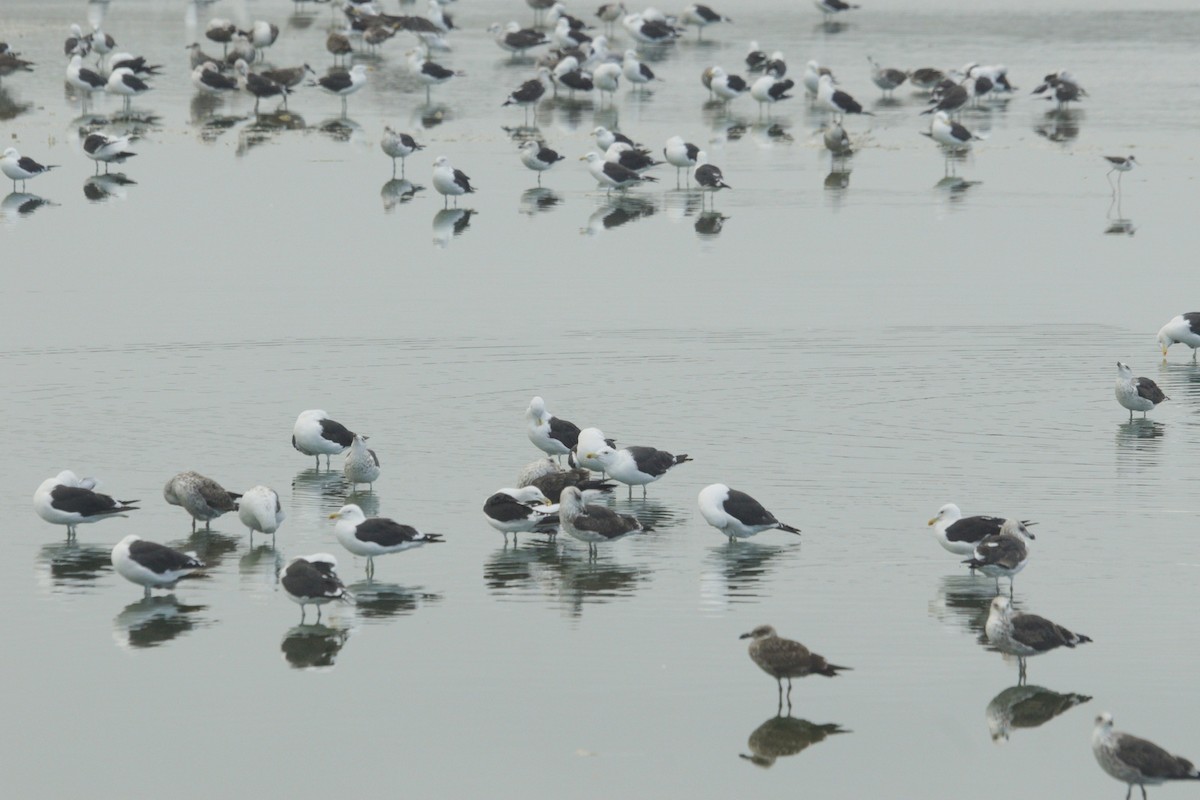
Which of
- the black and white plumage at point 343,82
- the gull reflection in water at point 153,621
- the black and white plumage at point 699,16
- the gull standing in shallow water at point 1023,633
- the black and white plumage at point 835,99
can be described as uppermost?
the black and white plumage at point 699,16

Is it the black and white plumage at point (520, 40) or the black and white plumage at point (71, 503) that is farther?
the black and white plumage at point (520, 40)

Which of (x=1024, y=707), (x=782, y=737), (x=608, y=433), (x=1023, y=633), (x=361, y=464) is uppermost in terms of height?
(x=608, y=433)

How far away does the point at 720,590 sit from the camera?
18.4 m

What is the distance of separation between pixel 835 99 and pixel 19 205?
2263cm

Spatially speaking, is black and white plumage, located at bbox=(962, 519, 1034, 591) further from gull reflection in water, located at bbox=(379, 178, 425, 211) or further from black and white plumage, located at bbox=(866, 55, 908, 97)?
black and white plumage, located at bbox=(866, 55, 908, 97)

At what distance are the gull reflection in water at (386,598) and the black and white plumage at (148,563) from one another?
1.68m

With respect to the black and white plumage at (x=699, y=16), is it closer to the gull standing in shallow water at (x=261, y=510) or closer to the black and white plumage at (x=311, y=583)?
the gull standing in shallow water at (x=261, y=510)

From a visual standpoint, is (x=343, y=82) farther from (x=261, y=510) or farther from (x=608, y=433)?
(x=261, y=510)

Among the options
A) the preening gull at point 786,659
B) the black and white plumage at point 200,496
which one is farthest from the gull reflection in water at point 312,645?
the preening gull at point 786,659

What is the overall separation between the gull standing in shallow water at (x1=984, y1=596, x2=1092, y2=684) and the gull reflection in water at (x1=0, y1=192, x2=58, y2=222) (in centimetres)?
2985

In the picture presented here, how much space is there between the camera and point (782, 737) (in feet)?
48.4

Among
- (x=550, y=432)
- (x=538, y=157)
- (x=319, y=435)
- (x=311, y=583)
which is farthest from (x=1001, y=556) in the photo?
(x=538, y=157)

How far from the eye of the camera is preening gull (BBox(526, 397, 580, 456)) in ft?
75.6

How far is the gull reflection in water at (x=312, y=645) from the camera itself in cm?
1639
